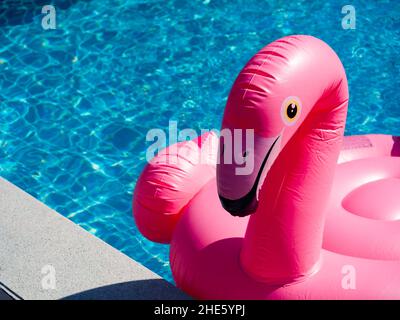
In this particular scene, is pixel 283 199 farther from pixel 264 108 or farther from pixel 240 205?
pixel 264 108

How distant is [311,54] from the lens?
2.59 m

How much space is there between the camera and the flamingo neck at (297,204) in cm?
287

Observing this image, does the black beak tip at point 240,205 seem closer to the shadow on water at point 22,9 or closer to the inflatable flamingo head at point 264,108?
the inflatable flamingo head at point 264,108

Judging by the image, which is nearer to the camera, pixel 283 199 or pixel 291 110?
pixel 291 110

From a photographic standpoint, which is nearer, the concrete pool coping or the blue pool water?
the concrete pool coping

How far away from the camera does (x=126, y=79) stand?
245 inches

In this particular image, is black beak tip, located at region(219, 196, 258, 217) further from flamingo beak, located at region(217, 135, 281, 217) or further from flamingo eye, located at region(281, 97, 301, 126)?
flamingo eye, located at region(281, 97, 301, 126)

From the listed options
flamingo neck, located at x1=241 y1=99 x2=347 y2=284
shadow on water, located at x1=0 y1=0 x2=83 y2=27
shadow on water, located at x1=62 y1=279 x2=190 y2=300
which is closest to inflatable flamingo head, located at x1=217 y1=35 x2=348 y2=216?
flamingo neck, located at x1=241 y1=99 x2=347 y2=284

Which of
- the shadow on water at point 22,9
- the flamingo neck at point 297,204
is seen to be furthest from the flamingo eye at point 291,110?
the shadow on water at point 22,9

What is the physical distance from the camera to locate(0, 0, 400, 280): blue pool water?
5.25m

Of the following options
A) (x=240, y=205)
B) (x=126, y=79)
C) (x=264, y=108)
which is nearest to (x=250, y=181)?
(x=240, y=205)

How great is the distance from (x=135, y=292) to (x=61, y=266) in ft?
1.49

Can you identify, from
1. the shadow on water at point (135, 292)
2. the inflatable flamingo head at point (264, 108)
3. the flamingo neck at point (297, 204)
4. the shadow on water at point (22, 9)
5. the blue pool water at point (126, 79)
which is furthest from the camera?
the shadow on water at point (22, 9)
